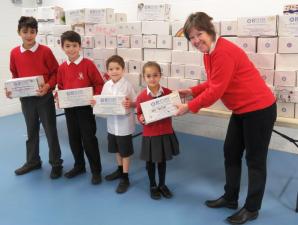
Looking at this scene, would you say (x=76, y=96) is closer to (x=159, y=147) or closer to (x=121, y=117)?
(x=121, y=117)

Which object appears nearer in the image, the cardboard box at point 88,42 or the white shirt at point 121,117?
the white shirt at point 121,117

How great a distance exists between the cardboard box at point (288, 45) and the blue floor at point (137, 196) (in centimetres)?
108

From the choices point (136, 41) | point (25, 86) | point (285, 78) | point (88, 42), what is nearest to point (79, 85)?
point (25, 86)

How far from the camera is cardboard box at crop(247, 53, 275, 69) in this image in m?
2.42

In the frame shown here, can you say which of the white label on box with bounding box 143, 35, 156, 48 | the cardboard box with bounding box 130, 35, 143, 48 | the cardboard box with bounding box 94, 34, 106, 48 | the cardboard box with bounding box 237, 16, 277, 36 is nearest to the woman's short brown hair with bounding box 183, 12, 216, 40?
the cardboard box with bounding box 237, 16, 277, 36

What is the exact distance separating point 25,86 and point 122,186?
115 centimetres

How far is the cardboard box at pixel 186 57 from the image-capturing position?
9.11 ft

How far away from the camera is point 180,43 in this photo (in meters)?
2.86

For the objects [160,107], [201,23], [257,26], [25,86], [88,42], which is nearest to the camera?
[201,23]

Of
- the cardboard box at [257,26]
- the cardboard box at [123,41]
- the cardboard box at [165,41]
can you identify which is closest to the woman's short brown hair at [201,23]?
the cardboard box at [257,26]

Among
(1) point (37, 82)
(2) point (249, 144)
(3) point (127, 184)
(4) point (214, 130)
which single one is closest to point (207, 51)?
(2) point (249, 144)

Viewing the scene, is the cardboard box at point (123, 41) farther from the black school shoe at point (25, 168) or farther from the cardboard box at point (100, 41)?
the black school shoe at point (25, 168)

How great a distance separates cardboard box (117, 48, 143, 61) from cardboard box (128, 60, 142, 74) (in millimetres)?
45

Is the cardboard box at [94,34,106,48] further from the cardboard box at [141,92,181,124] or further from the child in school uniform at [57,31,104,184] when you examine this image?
the cardboard box at [141,92,181,124]
